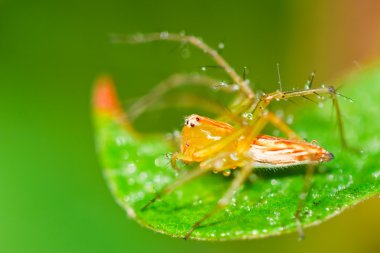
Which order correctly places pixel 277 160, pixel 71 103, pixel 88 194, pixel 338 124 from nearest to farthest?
pixel 277 160 < pixel 338 124 < pixel 88 194 < pixel 71 103

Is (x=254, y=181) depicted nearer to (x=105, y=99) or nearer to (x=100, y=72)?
(x=105, y=99)

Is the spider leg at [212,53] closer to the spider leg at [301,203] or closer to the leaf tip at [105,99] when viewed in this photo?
the leaf tip at [105,99]

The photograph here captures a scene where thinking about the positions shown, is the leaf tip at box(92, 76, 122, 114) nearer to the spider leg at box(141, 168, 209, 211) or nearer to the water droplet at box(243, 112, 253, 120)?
the spider leg at box(141, 168, 209, 211)

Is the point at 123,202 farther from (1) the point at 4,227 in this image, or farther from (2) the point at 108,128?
(1) the point at 4,227

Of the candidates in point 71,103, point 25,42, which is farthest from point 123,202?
point 25,42

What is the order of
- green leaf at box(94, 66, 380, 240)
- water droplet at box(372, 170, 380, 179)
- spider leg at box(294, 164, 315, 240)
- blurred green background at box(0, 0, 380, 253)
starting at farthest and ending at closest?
blurred green background at box(0, 0, 380, 253) < water droplet at box(372, 170, 380, 179) < green leaf at box(94, 66, 380, 240) < spider leg at box(294, 164, 315, 240)

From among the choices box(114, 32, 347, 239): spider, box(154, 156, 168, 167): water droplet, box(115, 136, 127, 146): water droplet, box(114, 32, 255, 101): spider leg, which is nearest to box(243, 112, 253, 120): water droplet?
box(114, 32, 347, 239): spider

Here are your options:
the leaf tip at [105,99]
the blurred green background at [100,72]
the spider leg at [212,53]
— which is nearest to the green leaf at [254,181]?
the leaf tip at [105,99]
